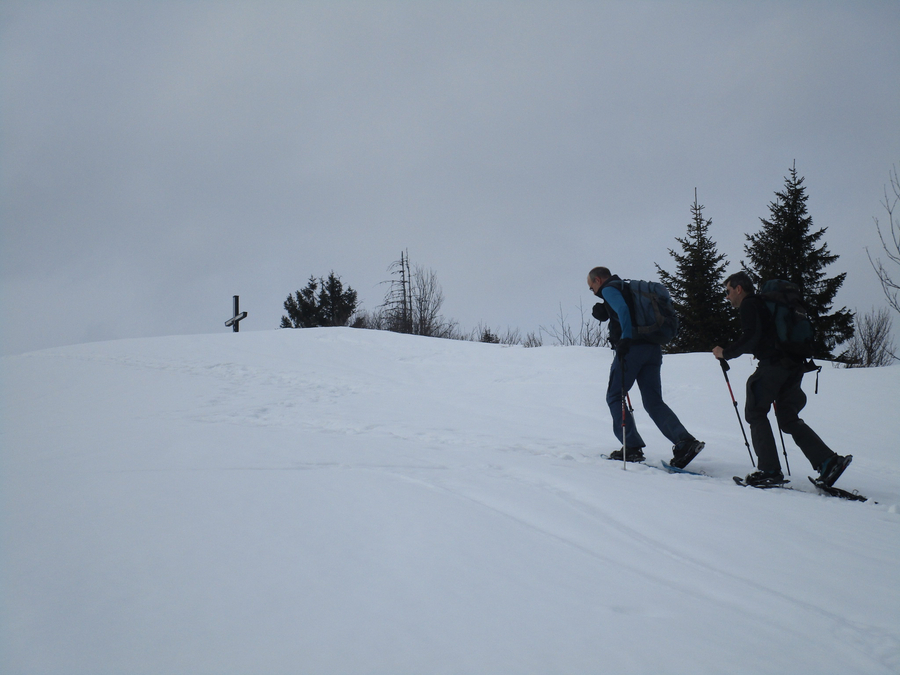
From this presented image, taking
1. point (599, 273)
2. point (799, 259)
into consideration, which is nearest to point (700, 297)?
point (799, 259)

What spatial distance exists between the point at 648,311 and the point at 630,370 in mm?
611

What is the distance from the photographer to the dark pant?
170 inches

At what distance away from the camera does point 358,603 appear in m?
1.93

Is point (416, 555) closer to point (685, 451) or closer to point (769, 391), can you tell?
point (685, 451)

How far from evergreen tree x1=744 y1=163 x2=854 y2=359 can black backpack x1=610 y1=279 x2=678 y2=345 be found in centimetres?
2293

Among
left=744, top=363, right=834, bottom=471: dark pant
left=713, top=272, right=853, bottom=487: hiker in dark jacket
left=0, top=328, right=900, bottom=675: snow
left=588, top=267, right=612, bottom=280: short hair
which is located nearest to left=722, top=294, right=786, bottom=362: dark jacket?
left=713, top=272, right=853, bottom=487: hiker in dark jacket

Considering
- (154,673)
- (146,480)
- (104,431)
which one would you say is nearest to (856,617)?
(154,673)

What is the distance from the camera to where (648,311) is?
16.6 feet

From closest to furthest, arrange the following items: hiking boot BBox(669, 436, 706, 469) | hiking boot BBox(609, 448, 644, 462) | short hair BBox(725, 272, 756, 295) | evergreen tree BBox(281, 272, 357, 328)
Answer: short hair BBox(725, 272, 756, 295) → hiking boot BBox(669, 436, 706, 469) → hiking boot BBox(609, 448, 644, 462) → evergreen tree BBox(281, 272, 357, 328)

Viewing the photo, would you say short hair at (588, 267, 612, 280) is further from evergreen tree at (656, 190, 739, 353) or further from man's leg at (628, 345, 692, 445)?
evergreen tree at (656, 190, 739, 353)

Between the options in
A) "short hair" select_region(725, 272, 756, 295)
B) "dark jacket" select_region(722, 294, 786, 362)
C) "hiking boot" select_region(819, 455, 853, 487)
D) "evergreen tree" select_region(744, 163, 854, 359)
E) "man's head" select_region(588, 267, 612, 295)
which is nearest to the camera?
"hiking boot" select_region(819, 455, 853, 487)

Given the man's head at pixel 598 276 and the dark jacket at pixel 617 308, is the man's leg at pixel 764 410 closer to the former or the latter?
the dark jacket at pixel 617 308

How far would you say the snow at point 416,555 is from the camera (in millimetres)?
1697

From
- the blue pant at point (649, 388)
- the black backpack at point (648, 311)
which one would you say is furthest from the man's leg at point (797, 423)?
the black backpack at point (648, 311)
